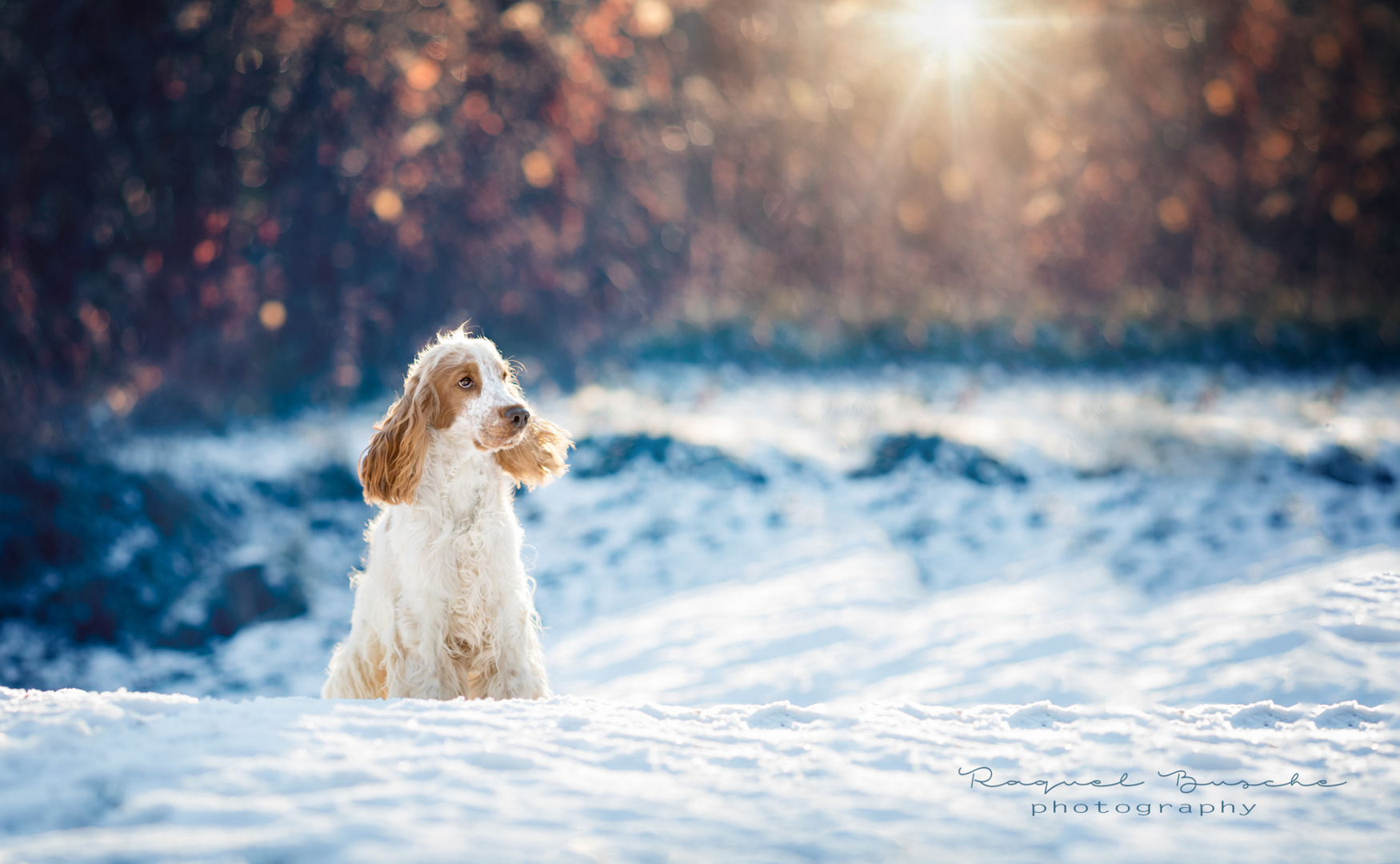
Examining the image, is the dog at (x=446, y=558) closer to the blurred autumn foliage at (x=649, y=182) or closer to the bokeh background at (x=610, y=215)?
the bokeh background at (x=610, y=215)

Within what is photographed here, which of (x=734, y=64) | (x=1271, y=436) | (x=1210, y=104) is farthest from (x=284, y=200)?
(x=1210, y=104)

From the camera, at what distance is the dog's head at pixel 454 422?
10.9 ft

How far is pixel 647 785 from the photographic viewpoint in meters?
2.20

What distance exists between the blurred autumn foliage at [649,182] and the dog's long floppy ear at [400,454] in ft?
16.7

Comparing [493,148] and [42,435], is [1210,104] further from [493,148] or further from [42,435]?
[42,435]

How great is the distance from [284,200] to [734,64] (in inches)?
312

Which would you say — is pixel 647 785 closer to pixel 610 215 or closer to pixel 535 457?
pixel 535 457

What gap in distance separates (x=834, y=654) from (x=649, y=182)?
7.85 meters
